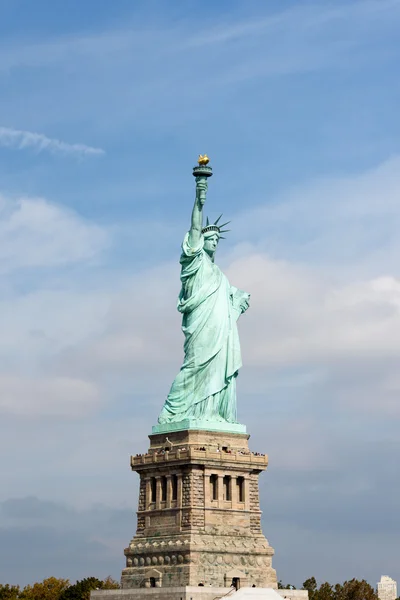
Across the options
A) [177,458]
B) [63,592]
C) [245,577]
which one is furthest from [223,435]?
[63,592]

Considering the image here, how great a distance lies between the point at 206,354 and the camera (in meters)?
69.9

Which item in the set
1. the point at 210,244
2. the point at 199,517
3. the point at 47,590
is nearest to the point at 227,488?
the point at 199,517

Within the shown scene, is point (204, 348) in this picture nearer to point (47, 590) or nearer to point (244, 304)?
point (244, 304)

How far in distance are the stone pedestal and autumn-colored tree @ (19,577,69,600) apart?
22.7 m

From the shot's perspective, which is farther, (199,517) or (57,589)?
(57,589)

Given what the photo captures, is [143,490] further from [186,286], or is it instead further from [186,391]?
[186,286]

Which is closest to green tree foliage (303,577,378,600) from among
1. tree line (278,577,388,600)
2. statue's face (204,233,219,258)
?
tree line (278,577,388,600)

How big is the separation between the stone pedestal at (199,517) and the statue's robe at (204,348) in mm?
1415

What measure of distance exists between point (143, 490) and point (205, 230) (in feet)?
45.2

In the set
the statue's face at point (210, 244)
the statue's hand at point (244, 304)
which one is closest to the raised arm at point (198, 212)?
the statue's face at point (210, 244)

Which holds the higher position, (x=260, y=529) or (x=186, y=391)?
(x=186, y=391)

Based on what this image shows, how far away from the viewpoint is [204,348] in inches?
2758

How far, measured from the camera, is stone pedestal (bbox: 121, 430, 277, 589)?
6594 centimetres

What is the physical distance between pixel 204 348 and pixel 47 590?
95.2 feet
